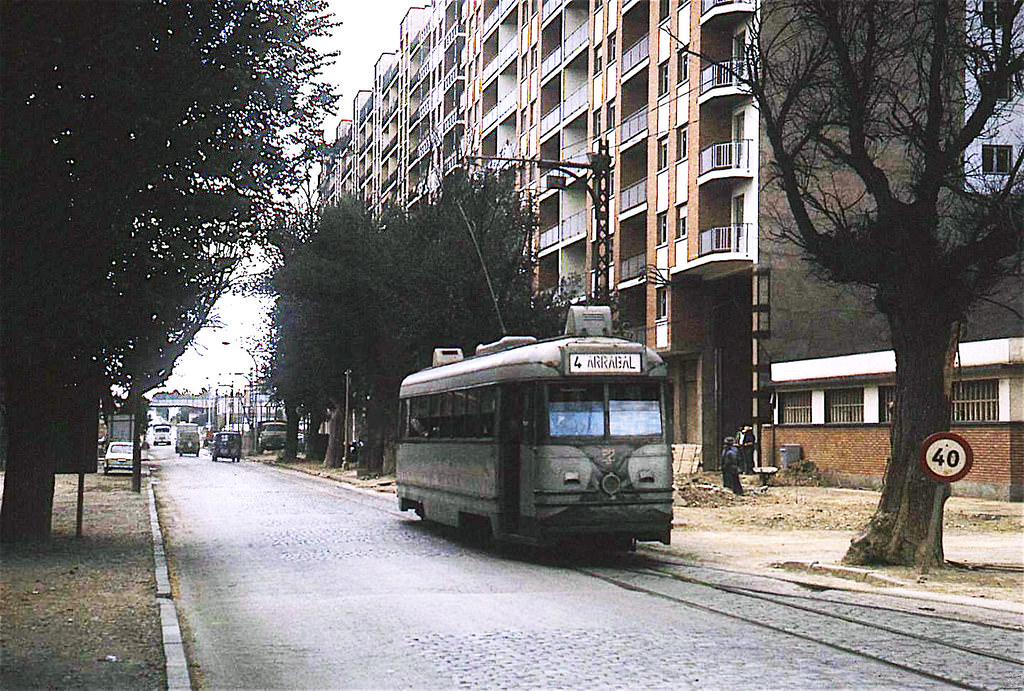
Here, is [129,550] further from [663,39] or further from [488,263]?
[663,39]

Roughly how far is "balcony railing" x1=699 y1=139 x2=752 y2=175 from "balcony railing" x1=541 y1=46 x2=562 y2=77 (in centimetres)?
1844

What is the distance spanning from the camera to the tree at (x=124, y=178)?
46.7ft

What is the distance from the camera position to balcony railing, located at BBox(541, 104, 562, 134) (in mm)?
60281

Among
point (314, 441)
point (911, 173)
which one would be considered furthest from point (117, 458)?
point (911, 173)

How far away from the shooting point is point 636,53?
50906 millimetres

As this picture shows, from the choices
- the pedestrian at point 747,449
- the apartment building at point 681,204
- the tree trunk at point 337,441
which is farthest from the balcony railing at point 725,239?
the tree trunk at point 337,441

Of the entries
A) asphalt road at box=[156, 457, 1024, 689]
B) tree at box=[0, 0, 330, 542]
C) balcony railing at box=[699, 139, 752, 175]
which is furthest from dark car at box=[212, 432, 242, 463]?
asphalt road at box=[156, 457, 1024, 689]

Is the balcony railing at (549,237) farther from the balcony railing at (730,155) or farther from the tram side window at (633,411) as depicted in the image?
the tram side window at (633,411)

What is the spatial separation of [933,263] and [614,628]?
A: 725 cm

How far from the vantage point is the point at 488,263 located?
40.7 metres

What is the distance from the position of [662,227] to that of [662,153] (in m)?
2.72

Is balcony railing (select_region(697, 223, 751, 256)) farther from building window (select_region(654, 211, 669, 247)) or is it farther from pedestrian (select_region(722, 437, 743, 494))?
pedestrian (select_region(722, 437, 743, 494))

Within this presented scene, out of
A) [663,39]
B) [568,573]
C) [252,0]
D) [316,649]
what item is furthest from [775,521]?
[663,39]

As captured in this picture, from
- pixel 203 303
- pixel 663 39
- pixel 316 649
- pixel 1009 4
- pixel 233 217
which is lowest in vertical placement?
pixel 316 649
